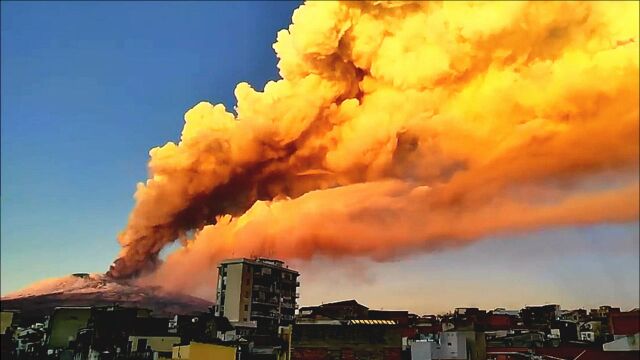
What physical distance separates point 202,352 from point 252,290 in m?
18.5

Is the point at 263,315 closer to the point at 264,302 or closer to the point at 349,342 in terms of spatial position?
the point at 264,302

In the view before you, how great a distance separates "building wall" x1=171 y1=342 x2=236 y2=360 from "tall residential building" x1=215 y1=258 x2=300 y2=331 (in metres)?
16.2

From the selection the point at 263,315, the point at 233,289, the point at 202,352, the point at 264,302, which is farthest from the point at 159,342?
the point at 264,302

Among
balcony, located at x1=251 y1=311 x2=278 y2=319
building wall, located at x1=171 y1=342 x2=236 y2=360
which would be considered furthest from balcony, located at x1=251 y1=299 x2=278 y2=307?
building wall, located at x1=171 y1=342 x2=236 y2=360

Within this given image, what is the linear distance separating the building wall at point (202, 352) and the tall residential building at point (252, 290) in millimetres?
16234

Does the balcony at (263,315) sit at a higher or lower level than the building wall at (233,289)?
lower

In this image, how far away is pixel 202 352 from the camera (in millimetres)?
14289

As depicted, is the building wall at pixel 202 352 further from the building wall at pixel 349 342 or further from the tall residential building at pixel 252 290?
the tall residential building at pixel 252 290

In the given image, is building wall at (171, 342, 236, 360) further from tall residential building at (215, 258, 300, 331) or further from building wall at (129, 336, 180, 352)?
tall residential building at (215, 258, 300, 331)

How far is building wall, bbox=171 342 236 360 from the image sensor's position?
550 inches

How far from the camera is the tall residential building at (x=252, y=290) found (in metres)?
31.9

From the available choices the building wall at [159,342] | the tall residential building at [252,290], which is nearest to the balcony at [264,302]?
the tall residential building at [252,290]

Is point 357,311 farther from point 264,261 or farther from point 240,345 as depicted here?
point 240,345

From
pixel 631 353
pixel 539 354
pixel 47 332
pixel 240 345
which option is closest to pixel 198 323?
pixel 240 345
